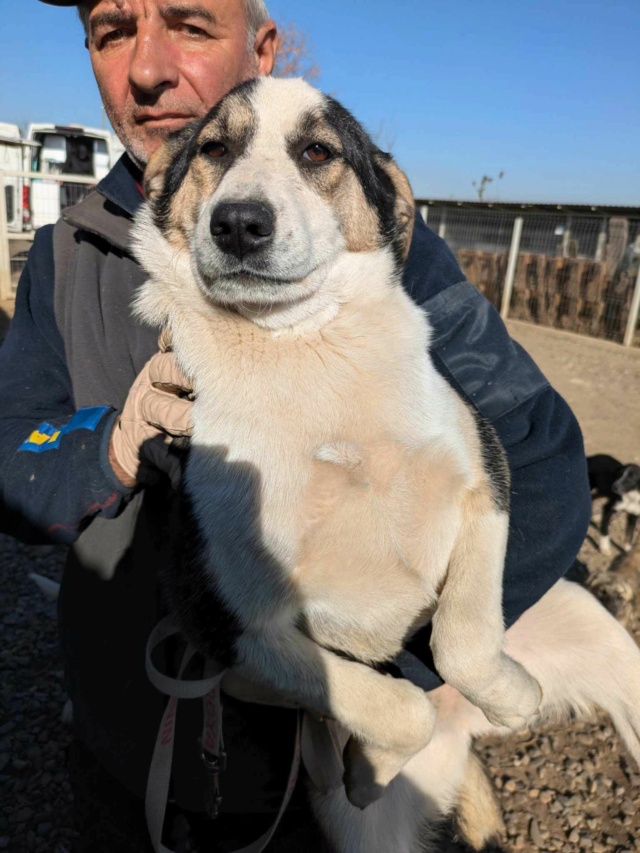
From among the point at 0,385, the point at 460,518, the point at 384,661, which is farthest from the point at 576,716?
the point at 0,385

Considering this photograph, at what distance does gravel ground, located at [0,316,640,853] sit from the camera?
107 inches

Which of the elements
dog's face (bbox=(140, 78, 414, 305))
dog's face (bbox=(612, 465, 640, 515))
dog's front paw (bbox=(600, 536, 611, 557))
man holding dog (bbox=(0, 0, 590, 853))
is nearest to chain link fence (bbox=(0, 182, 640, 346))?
dog's face (bbox=(612, 465, 640, 515))

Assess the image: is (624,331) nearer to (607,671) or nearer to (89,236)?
(607,671)

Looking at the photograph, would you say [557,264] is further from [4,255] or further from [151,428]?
[151,428]

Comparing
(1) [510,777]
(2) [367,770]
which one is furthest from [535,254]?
(2) [367,770]

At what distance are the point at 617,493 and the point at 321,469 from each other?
15.8 ft

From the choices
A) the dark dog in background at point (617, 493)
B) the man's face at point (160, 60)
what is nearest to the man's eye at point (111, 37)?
the man's face at point (160, 60)

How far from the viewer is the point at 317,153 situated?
2.12 metres

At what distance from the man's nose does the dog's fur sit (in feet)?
0.76

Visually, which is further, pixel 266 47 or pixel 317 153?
pixel 266 47

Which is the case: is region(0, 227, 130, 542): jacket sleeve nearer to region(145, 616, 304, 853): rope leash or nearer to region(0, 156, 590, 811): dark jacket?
region(0, 156, 590, 811): dark jacket

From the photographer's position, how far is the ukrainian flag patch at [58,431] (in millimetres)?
1899

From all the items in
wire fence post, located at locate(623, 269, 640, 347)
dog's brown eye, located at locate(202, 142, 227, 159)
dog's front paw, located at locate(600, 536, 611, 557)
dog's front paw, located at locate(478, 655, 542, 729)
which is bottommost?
dog's front paw, located at locate(600, 536, 611, 557)

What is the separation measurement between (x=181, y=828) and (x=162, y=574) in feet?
2.79
